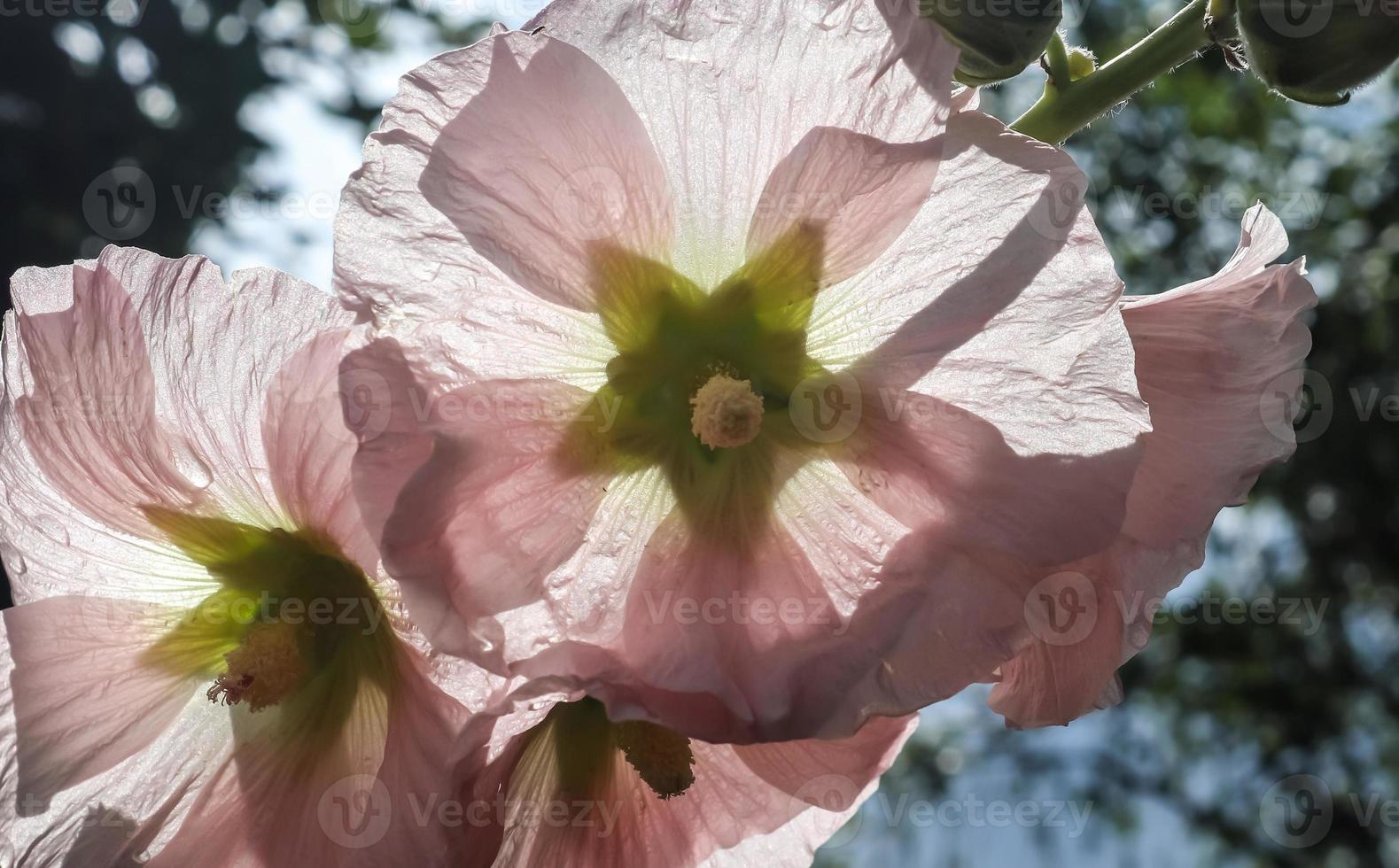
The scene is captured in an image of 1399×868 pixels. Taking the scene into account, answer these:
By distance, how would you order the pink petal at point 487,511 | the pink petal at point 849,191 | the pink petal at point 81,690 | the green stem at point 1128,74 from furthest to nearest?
the green stem at point 1128,74 → the pink petal at point 81,690 → the pink petal at point 849,191 → the pink petal at point 487,511

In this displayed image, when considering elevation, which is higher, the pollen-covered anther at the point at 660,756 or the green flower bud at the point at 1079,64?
the green flower bud at the point at 1079,64

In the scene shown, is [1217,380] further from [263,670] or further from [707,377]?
[263,670]

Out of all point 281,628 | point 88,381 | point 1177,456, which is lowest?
point 1177,456

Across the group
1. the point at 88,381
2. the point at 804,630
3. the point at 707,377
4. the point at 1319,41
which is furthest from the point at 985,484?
the point at 88,381

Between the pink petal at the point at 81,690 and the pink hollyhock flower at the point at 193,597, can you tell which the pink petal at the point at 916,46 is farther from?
the pink petal at the point at 81,690

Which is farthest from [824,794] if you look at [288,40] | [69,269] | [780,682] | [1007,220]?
[288,40]

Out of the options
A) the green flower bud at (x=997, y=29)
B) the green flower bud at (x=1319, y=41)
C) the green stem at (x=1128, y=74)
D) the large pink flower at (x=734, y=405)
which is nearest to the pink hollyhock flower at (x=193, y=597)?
the large pink flower at (x=734, y=405)

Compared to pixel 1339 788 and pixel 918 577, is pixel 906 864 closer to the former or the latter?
pixel 1339 788
